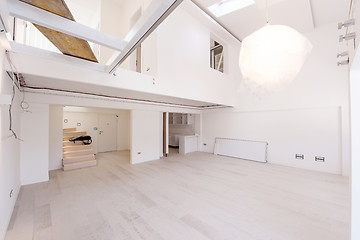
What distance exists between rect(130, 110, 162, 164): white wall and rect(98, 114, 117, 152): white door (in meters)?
3.03

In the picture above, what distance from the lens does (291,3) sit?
12.1 ft

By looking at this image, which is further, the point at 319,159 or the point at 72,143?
the point at 72,143

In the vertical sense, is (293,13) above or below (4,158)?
above

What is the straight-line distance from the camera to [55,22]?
1.05 m

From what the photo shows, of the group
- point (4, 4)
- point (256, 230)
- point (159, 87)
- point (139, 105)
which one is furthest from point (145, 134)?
point (4, 4)

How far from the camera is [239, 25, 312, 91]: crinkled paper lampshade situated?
7.96 ft

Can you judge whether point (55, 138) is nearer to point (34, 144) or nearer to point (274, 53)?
point (34, 144)

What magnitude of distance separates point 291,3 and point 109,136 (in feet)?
27.5

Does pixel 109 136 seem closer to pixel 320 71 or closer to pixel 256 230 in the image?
pixel 256 230

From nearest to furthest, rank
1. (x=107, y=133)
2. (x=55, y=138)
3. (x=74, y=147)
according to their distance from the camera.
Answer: (x=55, y=138)
(x=74, y=147)
(x=107, y=133)

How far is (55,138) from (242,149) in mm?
6672

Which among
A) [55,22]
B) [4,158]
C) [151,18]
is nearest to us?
[151,18]

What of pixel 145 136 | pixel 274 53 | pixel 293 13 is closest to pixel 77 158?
pixel 145 136

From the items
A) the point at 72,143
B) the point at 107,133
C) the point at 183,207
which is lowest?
the point at 183,207
